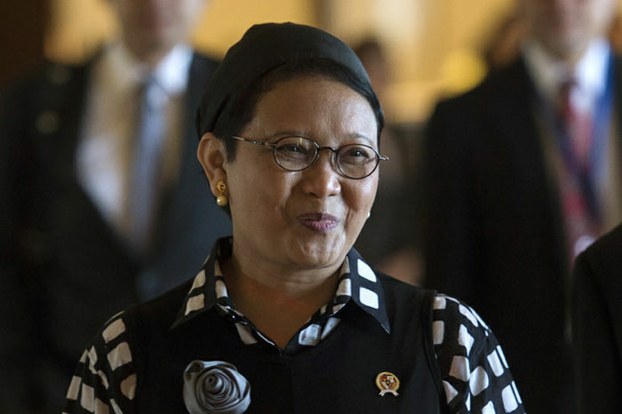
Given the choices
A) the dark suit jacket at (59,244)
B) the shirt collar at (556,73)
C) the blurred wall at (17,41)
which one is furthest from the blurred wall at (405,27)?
the dark suit jacket at (59,244)

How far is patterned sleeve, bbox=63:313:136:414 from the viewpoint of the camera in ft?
8.72

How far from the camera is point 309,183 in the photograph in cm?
260

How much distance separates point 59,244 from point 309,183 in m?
1.87

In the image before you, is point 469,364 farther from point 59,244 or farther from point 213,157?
point 59,244

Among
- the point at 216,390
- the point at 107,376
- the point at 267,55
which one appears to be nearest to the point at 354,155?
the point at 267,55

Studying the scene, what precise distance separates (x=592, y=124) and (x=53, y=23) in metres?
4.38

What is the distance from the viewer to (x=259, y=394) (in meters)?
2.60

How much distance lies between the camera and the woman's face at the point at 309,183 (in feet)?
8.54

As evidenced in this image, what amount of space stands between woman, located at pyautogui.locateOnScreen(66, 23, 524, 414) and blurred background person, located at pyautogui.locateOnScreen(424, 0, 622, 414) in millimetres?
1583

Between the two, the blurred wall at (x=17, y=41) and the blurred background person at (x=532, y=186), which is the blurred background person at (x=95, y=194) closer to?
the blurred background person at (x=532, y=186)

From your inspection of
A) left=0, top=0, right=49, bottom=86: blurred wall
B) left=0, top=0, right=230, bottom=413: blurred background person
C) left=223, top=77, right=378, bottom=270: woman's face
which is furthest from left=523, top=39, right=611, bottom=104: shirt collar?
left=0, top=0, right=49, bottom=86: blurred wall

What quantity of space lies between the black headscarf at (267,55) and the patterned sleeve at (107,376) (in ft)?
1.38

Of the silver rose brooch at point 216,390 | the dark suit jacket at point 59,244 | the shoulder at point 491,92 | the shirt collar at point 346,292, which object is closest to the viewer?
the silver rose brooch at point 216,390

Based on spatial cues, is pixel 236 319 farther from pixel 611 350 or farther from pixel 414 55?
pixel 414 55
